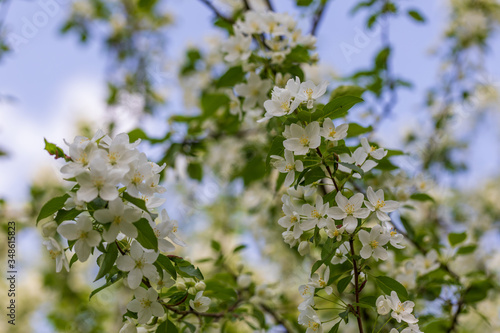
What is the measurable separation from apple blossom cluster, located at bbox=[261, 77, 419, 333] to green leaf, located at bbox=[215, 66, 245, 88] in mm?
688

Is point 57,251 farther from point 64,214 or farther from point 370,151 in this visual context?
point 370,151

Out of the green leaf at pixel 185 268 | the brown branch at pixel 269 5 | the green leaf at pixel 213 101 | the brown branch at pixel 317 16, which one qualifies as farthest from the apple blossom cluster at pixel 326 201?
the brown branch at pixel 269 5

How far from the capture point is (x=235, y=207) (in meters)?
4.50

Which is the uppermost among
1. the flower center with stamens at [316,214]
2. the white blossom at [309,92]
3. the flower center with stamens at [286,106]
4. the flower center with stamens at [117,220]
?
the white blossom at [309,92]

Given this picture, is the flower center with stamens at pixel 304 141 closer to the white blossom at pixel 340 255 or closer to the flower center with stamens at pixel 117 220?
the white blossom at pixel 340 255

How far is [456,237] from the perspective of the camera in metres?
1.90

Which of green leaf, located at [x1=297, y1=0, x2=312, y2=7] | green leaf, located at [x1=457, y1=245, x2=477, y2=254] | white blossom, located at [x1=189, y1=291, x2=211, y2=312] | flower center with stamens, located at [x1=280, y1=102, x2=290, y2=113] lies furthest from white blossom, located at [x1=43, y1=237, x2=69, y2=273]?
green leaf, located at [x1=457, y1=245, x2=477, y2=254]

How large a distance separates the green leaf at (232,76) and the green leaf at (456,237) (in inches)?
46.5

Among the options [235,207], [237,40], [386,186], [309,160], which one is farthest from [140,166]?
[235,207]

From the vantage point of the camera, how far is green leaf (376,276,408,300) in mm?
1148

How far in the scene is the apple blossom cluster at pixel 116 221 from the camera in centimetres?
98

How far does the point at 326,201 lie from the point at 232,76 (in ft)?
2.87

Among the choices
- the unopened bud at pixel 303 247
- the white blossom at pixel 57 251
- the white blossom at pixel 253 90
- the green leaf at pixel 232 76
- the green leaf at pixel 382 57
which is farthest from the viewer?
the green leaf at pixel 382 57

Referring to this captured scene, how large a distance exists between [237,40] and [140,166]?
0.91 metres
